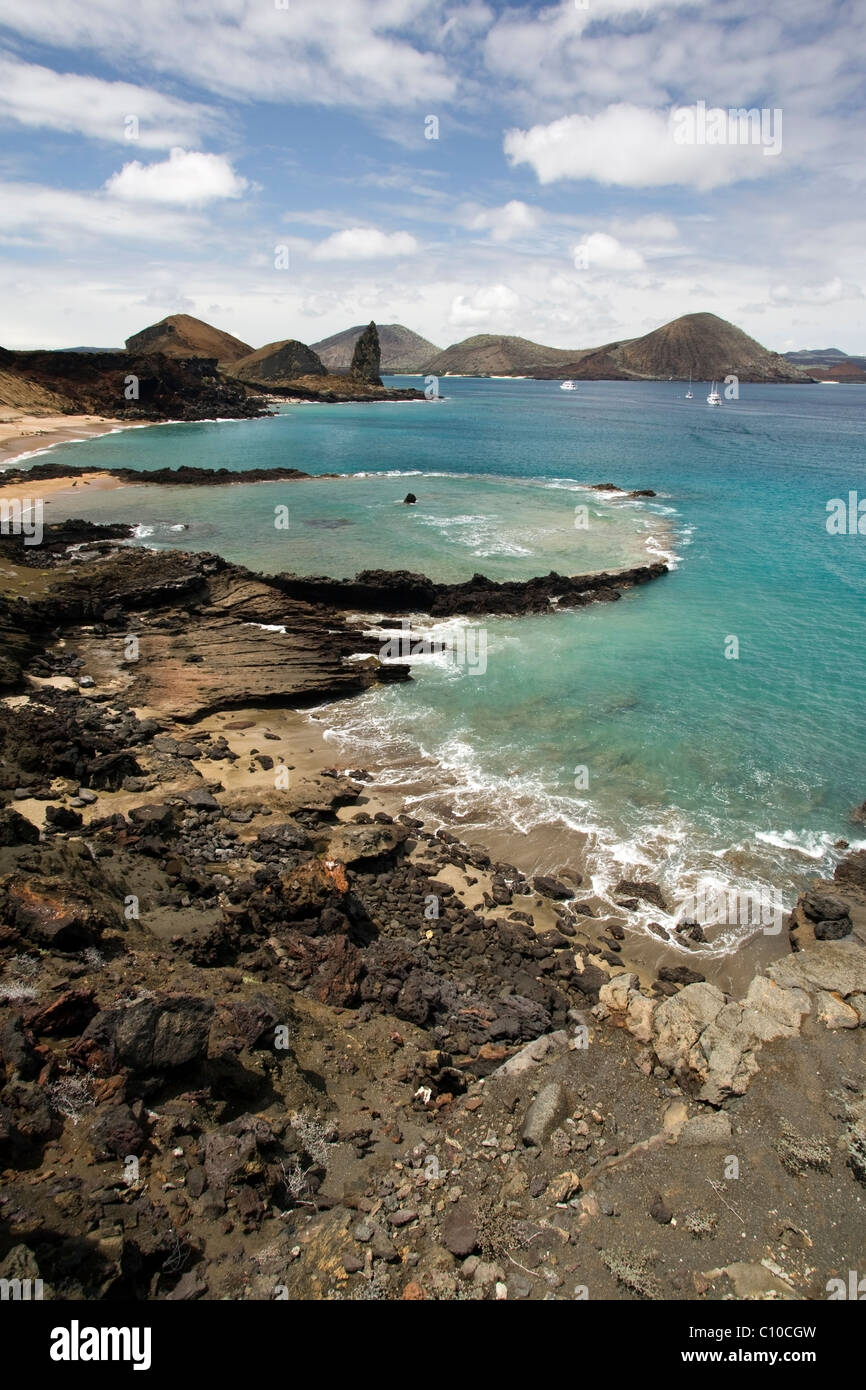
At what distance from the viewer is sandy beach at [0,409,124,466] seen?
70.4 metres

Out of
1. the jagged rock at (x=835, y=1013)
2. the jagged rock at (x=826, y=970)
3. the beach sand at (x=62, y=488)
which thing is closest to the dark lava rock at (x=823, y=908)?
the jagged rock at (x=826, y=970)

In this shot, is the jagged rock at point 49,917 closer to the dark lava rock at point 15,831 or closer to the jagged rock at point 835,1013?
the dark lava rock at point 15,831

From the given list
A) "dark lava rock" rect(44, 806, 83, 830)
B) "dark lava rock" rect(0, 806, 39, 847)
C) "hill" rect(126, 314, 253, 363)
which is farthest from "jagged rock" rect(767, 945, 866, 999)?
"hill" rect(126, 314, 253, 363)

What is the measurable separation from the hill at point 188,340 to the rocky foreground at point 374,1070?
165 metres

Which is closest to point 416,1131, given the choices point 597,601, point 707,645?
point 707,645

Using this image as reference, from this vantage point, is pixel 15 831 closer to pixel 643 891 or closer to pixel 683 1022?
pixel 683 1022

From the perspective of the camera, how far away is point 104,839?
1375 cm

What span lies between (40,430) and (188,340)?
101m

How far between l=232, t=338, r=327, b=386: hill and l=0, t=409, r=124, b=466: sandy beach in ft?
258

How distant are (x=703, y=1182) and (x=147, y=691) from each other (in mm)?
19162

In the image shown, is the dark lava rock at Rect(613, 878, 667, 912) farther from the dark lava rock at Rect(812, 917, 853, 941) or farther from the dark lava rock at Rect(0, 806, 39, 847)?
the dark lava rock at Rect(0, 806, 39, 847)

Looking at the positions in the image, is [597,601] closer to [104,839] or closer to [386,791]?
[386,791]

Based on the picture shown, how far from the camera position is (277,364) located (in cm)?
17312

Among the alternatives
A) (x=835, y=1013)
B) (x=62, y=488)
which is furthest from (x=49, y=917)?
(x=62, y=488)
